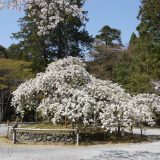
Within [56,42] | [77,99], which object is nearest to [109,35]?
[56,42]

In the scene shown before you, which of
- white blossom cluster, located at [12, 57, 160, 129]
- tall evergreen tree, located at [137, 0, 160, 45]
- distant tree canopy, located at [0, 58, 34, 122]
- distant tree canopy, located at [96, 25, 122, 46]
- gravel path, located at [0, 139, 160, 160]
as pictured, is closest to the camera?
gravel path, located at [0, 139, 160, 160]

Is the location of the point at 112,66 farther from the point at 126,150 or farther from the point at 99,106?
the point at 126,150

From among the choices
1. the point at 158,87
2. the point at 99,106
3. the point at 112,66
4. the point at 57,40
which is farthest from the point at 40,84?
the point at 112,66

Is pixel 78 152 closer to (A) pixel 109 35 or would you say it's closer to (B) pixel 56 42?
(B) pixel 56 42

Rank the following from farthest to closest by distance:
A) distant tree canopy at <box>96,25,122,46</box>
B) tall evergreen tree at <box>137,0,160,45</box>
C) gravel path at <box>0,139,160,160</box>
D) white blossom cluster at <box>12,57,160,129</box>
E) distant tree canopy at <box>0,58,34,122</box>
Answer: distant tree canopy at <box>96,25,122,46</box> → distant tree canopy at <box>0,58,34,122</box> → tall evergreen tree at <box>137,0,160,45</box> → white blossom cluster at <box>12,57,160,129</box> → gravel path at <box>0,139,160,160</box>

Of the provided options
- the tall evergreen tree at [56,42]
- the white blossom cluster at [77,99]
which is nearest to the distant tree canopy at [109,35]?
the tall evergreen tree at [56,42]

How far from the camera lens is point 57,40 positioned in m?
35.5

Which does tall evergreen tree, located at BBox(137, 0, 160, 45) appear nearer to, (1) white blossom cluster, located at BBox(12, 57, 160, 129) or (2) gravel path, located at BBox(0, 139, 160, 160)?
(1) white blossom cluster, located at BBox(12, 57, 160, 129)

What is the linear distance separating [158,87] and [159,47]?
3449mm

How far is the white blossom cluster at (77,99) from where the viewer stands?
704 inches

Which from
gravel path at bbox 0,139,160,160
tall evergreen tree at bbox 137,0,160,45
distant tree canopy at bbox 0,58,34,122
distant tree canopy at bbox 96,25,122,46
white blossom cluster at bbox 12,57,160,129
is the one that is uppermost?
distant tree canopy at bbox 96,25,122,46

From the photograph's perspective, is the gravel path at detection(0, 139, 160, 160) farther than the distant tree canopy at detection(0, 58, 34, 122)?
No

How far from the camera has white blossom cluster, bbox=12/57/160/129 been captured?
17875 mm

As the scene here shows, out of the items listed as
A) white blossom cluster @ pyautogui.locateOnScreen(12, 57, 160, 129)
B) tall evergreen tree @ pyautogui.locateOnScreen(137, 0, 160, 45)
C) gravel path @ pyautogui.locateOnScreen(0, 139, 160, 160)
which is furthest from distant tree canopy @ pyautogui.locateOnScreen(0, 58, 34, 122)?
gravel path @ pyautogui.locateOnScreen(0, 139, 160, 160)
